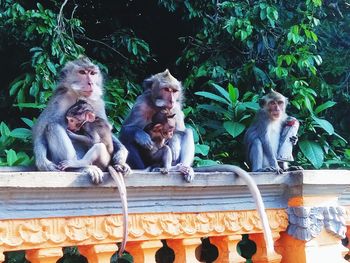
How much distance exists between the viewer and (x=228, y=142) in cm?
555

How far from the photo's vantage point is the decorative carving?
3.07 m

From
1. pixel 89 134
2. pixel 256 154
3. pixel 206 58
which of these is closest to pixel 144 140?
pixel 89 134

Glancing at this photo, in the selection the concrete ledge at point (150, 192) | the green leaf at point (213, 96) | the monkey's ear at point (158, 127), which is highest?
the green leaf at point (213, 96)

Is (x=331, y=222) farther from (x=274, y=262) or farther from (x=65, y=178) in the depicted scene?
(x=65, y=178)

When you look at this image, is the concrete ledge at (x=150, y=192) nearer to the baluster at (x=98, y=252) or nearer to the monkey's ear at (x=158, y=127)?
the baluster at (x=98, y=252)

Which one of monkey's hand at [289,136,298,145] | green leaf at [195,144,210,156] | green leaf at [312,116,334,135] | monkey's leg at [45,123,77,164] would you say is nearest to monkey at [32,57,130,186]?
monkey's leg at [45,123,77,164]

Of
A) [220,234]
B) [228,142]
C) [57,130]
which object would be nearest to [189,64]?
[228,142]

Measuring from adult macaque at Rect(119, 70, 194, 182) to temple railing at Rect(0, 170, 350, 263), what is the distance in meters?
0.79

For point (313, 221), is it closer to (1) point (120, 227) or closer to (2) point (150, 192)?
(2) point (150, 192)

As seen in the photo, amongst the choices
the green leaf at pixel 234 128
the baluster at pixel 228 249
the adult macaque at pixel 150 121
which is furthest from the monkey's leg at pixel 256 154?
the baluster at pixel 228 249

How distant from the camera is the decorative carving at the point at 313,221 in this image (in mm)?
3066

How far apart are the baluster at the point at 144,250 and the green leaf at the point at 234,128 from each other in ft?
8.40

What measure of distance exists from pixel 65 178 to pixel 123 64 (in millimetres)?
4209

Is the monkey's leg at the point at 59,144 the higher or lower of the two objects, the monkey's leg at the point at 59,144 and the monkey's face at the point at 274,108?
the lower
